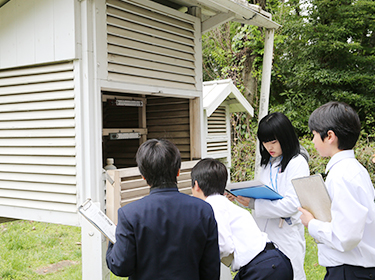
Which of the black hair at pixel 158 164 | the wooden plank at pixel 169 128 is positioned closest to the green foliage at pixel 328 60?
the wooden plank at pixel 169 128

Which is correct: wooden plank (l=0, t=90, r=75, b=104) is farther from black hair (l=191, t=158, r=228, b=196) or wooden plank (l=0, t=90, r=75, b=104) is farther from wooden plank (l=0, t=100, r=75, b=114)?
black hair (l=191, t=158, r=228, b=196)

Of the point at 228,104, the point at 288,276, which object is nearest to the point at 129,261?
the point at 288,276

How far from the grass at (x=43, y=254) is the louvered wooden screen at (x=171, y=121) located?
2.03 m

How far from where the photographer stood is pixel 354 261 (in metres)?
1.77

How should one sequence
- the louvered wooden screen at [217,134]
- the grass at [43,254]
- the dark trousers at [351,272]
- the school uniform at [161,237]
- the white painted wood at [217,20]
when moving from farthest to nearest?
the louvered wooden screen at [217,134]
the grass at [43,254]
the white painted wood at [217,20]
the dark trousers at [351,272]
the school uniform at [161,237]

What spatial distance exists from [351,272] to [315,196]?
1.37 ft

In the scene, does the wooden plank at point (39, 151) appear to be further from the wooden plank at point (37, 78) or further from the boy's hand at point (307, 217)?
the boy's hand at point (307, 217)

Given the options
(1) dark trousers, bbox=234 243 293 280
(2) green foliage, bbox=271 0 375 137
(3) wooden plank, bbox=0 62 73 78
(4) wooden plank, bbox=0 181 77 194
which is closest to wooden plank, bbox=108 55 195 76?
(3) wooden plank, bbox=0 62 73 78

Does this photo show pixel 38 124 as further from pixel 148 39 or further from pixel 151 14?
pixel 151 14

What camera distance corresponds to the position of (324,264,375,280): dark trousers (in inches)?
69.2

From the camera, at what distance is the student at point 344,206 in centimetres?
168

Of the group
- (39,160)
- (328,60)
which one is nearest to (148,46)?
(39,160)

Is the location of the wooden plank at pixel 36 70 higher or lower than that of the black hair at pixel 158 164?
higher

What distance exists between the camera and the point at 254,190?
7.99 feet
